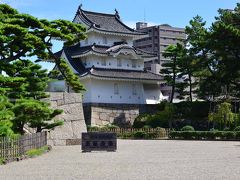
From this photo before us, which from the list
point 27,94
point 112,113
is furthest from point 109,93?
point 27,94

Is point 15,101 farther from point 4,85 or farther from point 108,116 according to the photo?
point 108,116

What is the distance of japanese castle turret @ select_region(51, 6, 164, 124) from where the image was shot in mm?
51469

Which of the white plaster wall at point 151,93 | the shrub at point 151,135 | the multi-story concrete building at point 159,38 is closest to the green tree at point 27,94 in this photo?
the shrub at point 151,135

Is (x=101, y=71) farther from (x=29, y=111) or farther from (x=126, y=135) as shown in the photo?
(x=29, y=111)

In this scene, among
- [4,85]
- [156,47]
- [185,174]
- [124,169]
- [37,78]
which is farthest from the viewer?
[156,47]

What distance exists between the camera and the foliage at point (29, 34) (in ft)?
75.2

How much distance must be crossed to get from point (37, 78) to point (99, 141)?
16.7ft

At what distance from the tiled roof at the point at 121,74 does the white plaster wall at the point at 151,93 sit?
1774mm

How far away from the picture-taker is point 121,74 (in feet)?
174

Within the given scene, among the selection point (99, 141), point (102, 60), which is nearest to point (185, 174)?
point (99, 141)

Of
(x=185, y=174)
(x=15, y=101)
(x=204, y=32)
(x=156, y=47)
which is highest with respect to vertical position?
(x=156, y=47)

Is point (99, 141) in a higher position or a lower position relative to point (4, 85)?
lower

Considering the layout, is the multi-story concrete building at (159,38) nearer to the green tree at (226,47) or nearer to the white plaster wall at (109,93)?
the white plaster wall at (109,93)

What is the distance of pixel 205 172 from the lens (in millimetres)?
13844
